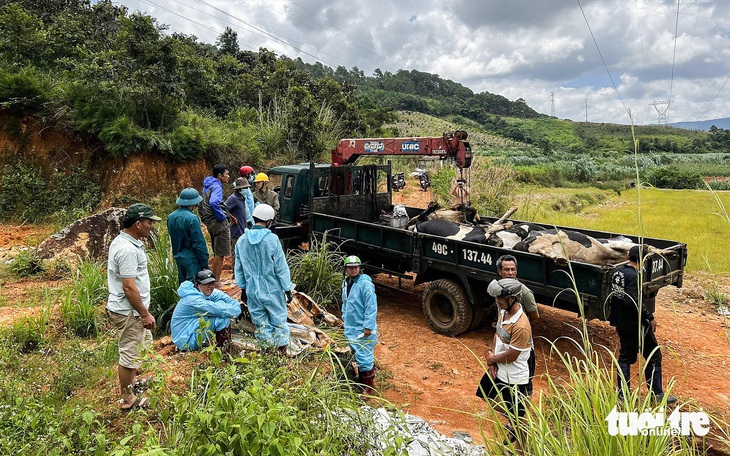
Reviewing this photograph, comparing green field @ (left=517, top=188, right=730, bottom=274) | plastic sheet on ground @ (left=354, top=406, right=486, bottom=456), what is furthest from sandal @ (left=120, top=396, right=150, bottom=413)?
green field @ (left=517, top=188, right=730, bottom=274)

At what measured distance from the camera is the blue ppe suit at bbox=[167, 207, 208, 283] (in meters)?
4.81

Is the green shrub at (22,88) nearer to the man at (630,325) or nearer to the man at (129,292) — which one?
the man at (129,292)

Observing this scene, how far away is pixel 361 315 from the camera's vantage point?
436 centimetres

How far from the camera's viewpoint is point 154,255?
19.7 feet

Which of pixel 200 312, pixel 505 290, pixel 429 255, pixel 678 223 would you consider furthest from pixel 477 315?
pixel 678 223

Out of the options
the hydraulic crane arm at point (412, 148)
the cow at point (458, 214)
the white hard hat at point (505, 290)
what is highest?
the hydraulic crane arm at point (412, 148)

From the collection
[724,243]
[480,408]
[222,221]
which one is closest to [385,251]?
[222,221]

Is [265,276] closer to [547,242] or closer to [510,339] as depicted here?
[510,339]

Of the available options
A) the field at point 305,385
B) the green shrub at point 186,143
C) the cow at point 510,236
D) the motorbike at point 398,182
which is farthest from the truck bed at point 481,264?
the motorbike at point 398,182

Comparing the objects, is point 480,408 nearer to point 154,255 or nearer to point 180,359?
point 180,359

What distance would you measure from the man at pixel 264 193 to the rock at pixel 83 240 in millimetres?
2668

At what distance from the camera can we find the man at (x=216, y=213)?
20.1 feet

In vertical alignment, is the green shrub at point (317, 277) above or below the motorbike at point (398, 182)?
below

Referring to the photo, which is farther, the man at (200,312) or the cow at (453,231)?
the cow at (453,231)
